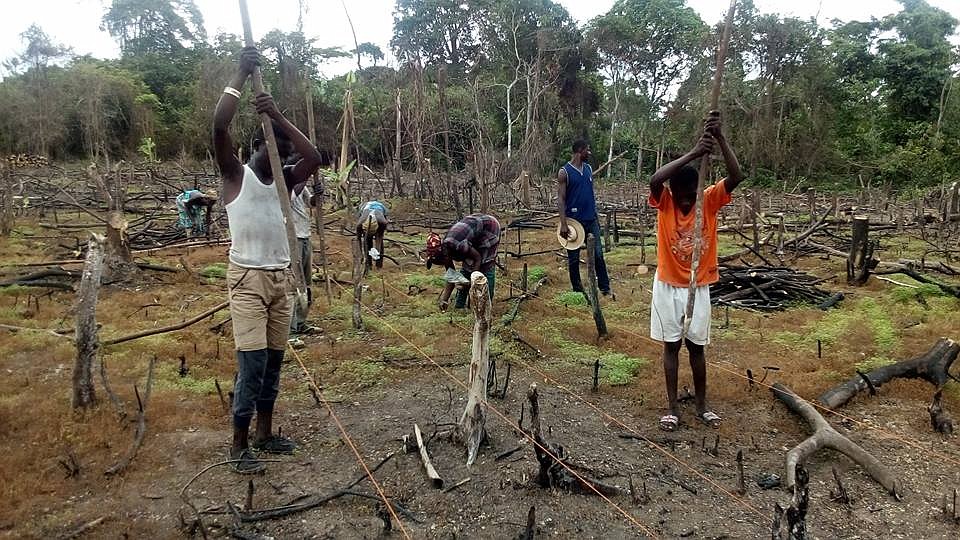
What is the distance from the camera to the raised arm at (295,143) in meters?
3.17

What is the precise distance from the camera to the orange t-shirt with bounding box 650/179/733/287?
3.73 m

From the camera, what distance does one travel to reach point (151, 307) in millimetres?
6875

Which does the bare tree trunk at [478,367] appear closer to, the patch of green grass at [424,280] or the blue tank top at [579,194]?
the blue tank top at [579,194]

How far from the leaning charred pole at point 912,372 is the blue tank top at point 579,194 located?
3122mm

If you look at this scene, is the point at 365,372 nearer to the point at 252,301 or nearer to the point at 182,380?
the point at 182,380

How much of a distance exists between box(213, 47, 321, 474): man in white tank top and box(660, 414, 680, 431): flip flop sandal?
2.34 meters

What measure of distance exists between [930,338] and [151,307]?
7574 millimetres

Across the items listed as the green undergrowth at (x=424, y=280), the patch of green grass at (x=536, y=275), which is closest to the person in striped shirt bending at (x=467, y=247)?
the green undergrowth at (x=424, y=280)

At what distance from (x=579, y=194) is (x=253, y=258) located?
4178 mm

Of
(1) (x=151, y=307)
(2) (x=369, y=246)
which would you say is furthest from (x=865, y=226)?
(1) (x=151, y=307)

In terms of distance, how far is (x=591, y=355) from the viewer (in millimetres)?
5402

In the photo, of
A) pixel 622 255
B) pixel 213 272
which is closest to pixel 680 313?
pixel 622 255

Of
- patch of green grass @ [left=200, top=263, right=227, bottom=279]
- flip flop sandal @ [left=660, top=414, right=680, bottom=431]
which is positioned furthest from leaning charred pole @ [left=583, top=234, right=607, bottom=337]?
patch of green grass @ [left=200, top=263, right=227, bottom=279]

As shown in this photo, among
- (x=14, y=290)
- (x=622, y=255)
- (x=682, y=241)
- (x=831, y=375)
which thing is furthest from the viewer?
(x=622, y=255)
